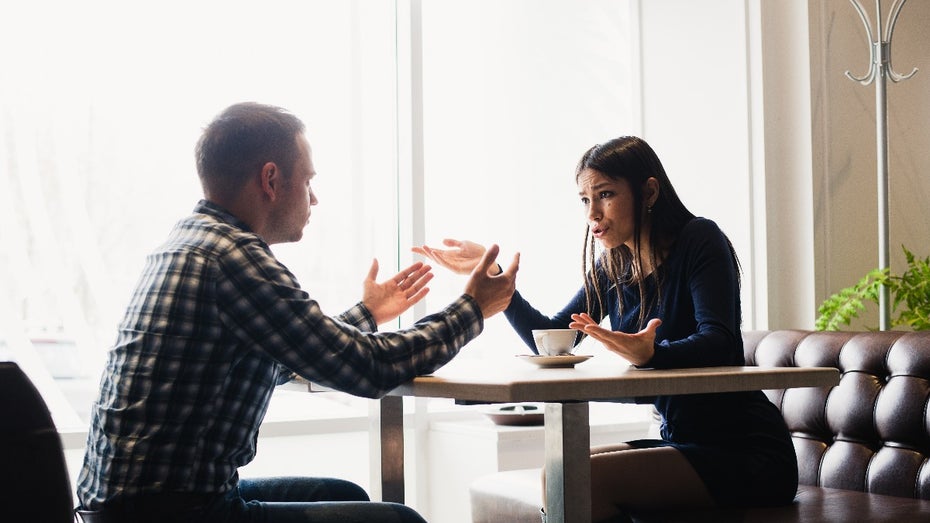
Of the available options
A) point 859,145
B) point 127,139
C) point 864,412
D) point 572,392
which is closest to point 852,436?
point 864,412

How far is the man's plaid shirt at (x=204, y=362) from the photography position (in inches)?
54.2

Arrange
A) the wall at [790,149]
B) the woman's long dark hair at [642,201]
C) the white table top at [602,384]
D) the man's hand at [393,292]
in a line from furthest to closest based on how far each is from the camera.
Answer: the wall at [790,149]
the woman's long dark hair at [642,201]
the man's hand at [393,292]
the white table top at [602,384]

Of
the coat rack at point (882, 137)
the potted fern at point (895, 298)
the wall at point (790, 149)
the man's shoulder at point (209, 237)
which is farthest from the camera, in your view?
the wall at point (790, 149)

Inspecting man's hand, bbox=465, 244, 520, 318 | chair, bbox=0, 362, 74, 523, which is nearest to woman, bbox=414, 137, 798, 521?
man's hand, bbox=465, 244, 520, 318

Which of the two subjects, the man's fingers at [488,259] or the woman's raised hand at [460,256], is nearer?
the man's fingers at [488,259]

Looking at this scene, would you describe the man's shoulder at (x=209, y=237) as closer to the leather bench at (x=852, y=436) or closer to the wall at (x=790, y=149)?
the leather bench at (x=852, y=436)

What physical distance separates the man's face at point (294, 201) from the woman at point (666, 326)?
0.47 m

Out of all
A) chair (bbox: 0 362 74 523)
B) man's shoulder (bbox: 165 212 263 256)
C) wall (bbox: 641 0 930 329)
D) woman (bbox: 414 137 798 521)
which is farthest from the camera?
wall (bbox: 641 0 930 329)

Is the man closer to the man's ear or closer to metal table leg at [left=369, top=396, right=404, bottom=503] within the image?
the man's ear

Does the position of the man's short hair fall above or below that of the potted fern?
above

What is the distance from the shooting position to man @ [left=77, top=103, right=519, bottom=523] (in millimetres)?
1374

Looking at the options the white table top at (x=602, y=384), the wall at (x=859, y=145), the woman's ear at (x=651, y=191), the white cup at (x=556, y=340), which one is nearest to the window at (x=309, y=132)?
the wall at (x=859, y=145)

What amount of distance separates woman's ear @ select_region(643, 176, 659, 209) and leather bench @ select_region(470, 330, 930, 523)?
A: 0.58 metres

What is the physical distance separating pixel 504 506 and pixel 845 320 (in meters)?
1.34
